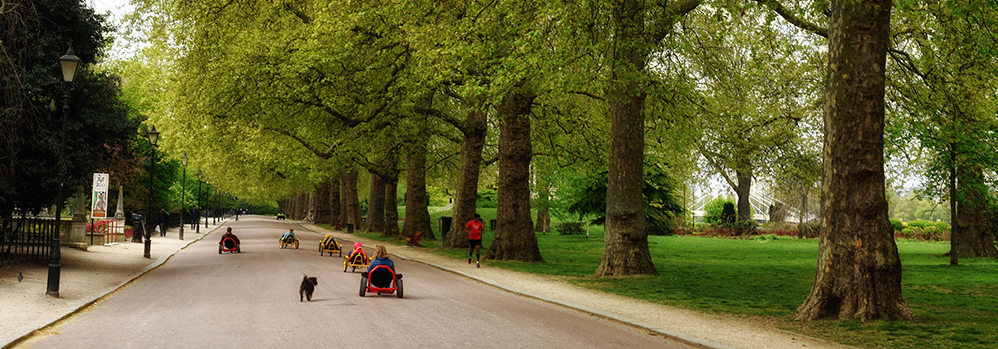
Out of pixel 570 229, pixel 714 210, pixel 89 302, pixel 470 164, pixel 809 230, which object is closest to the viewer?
pixel 89 302

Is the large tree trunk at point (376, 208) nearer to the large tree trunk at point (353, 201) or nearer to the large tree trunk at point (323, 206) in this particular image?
the large tree trunk at point (353, 201)

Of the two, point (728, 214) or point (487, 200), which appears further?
point (487, 200)

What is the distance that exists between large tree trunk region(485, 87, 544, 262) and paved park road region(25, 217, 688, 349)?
8095 millimetres

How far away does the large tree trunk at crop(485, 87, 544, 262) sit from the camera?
24.6 m

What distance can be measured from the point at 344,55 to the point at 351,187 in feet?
109

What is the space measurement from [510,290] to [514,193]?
9.07 m

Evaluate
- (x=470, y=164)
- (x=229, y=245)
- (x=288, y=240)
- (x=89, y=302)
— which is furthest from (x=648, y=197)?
(x=89, y=302)

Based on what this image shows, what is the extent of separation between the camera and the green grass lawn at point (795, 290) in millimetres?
10148

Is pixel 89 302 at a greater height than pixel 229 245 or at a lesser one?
lesser

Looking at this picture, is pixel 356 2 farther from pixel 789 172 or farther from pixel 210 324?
pixel 789 172

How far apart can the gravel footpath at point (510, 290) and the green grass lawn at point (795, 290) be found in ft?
2.21

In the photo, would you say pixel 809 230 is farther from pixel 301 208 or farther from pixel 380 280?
pixel 301 208

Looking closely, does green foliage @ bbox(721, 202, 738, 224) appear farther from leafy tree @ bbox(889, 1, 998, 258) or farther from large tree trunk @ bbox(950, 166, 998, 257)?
leafy tree @ bbox(889, 1, 998, 258)

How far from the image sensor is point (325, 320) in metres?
10.2
